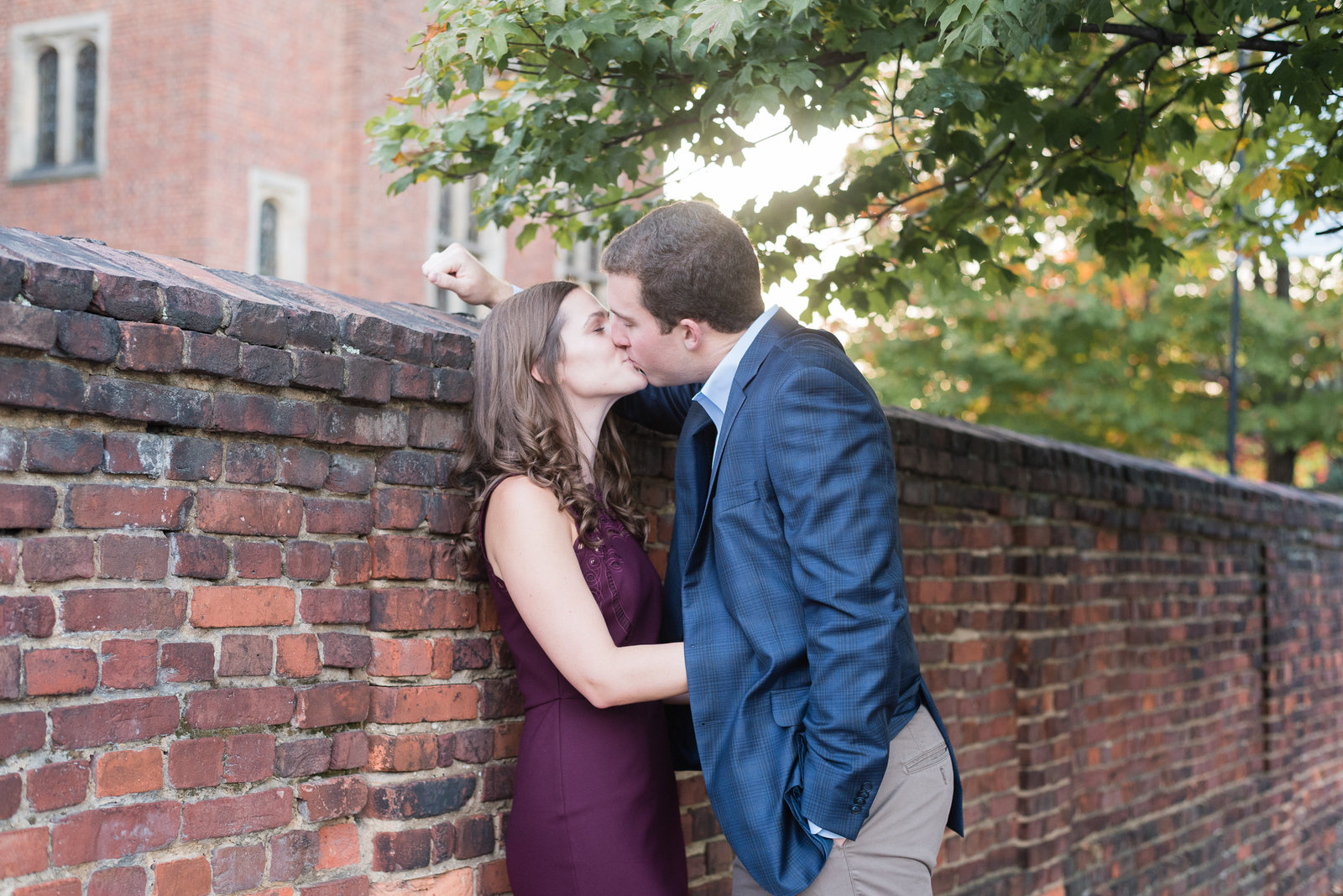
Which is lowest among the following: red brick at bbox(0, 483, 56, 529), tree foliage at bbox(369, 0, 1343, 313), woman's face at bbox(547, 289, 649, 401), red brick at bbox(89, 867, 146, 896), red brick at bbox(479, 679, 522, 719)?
→ red brick at bbox(89, 867, 146, 896)

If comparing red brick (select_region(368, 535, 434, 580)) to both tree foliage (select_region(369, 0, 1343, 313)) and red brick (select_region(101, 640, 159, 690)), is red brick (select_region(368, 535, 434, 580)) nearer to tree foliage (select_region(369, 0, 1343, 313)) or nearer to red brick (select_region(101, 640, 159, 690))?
red brick (select_region(101, 640, 159, 690))

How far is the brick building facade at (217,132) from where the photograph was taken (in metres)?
14.0

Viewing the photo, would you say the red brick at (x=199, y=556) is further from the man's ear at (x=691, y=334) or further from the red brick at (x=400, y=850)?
the man's ear at (x=691, y=334)

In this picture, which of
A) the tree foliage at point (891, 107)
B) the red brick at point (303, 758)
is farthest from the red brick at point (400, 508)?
the tree foliage at point (891, 107)

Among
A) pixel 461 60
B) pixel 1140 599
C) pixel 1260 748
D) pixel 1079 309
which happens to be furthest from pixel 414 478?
pixel 1079 309

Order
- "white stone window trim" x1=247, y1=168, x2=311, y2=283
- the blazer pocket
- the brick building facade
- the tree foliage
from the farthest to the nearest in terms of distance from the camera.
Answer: "white stone window trim" x1=247, y1=168, x2=311, y2=283 < the brick building facade < the tree foliage < the blazer pocket

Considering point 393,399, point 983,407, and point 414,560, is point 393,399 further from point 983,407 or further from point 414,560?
point 983,407

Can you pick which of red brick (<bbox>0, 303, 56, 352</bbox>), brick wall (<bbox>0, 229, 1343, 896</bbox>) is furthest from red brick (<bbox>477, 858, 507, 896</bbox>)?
red brick (<bbox>0, 303, 56, 352</bbox>)

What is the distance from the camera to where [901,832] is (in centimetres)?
235

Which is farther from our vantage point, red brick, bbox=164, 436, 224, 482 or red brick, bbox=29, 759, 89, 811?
red brick, bbox=164, 436, 224, 482

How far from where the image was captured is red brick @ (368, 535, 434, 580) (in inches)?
94.5

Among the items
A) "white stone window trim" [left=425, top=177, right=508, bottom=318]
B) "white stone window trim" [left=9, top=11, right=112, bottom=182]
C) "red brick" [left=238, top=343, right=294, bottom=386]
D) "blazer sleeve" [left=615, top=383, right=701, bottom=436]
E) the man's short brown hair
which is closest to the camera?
"red brick" [left=238, top=343, right=294, bottom=386]

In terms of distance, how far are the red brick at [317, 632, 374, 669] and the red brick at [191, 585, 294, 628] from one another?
4.0 inches

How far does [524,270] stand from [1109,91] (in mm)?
14460
